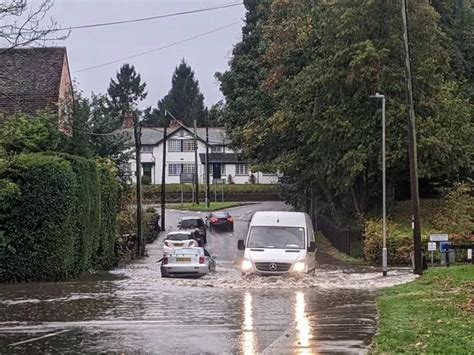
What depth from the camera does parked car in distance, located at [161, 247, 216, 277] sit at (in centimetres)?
3059

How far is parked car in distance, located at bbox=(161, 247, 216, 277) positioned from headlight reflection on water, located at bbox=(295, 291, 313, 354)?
11.0 meters

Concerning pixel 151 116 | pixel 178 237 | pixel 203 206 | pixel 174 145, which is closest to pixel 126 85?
pixel 151 116

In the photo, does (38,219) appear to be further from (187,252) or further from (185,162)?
(185,162)

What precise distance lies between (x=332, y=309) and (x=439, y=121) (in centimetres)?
2990

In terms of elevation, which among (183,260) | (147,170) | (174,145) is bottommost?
(183,260)

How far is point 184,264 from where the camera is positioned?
30641 millimetres

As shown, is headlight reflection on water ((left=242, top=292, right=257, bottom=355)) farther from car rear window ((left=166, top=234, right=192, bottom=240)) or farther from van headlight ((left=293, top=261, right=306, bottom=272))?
car rear window ((left=166, top=234, right=192, bottom=240))

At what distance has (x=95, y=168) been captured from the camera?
33.2m

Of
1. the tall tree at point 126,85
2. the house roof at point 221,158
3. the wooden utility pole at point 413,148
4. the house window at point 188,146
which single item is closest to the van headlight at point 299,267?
the wooden utility pole at point 413,148

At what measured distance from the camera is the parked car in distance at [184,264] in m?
30.6

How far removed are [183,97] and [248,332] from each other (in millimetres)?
137066

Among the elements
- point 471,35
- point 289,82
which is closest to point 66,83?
point 289,82

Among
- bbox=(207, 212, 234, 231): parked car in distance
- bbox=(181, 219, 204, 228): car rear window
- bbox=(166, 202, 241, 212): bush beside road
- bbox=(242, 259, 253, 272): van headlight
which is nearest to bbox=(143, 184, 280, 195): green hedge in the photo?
bbox=(166, 202, 241, 212): bush beside road

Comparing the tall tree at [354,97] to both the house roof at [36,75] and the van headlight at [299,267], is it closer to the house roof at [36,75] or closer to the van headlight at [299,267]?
the house roof at [36,75]
